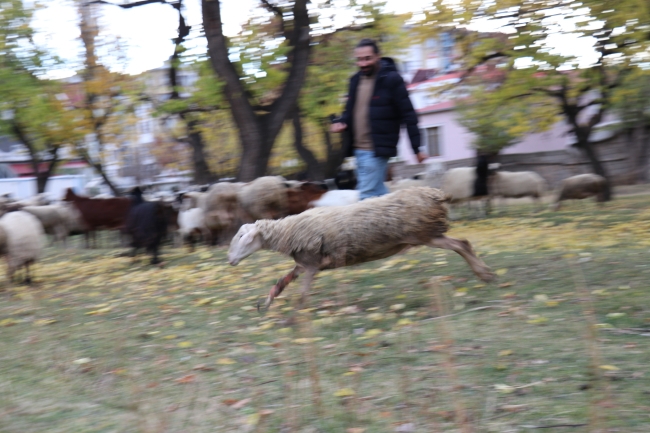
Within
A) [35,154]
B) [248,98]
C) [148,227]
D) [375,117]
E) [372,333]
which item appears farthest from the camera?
[35,154]

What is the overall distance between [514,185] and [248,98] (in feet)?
21.5

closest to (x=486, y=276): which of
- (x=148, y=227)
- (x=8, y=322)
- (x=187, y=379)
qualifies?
(x=187, y=379)

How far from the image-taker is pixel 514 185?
16031 millimetres

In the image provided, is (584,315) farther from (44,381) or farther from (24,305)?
(24,305)

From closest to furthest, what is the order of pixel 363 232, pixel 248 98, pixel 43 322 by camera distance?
pixel 363 232
pixel 43 322
pixel 248 98

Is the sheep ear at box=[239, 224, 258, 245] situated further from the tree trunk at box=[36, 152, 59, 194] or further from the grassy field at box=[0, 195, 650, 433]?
the tree trunk at box=[36, 152, 59, 194]

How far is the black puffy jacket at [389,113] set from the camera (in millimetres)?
7172

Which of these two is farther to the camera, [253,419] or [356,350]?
[356,350]

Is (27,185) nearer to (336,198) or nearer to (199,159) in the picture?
(199,159)

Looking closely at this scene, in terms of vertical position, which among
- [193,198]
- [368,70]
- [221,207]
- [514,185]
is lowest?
[514,185]

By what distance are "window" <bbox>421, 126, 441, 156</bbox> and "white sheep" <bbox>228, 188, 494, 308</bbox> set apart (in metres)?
30.1

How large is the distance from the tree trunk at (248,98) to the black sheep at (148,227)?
111 inches

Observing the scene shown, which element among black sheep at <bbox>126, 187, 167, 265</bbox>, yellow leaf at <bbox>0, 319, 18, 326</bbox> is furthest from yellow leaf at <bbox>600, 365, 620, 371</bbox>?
black sheep at <bbox>126, 187, 167, 265</bbox>

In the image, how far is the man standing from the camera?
718 cm
